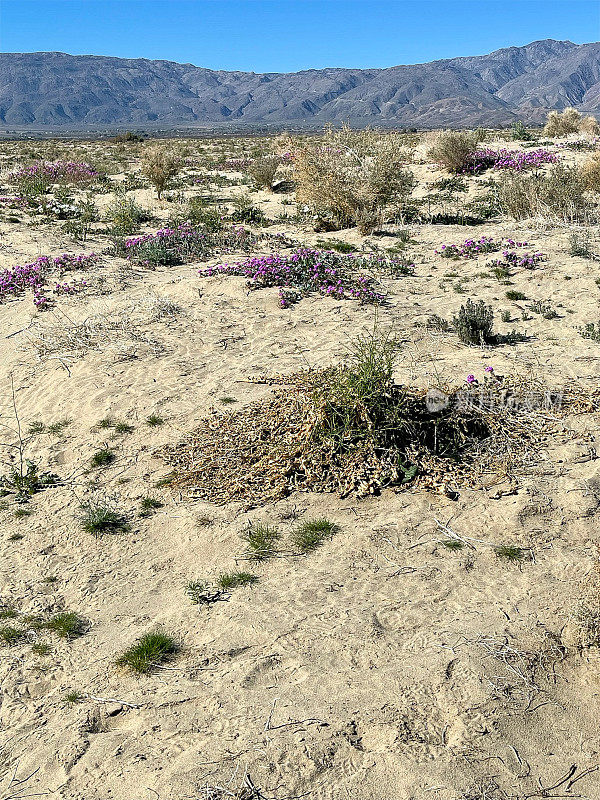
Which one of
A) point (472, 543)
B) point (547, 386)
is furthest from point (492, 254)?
point (472, 543)

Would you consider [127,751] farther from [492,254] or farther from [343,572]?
[492,254]

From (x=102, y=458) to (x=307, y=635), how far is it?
3.07 m

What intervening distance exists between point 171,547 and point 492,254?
8.59 m

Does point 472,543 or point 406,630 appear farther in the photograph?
point 472,543

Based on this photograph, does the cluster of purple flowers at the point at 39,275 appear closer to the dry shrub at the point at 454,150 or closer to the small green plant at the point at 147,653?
the small green plant at the point at 147,653

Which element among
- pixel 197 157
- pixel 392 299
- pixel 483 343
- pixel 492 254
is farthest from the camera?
pixel 197 157

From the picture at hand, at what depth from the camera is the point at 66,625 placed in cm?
416

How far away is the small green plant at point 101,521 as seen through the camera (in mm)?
5148

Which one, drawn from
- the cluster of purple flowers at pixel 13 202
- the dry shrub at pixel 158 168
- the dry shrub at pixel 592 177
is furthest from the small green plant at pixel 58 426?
the cluster of purple flowers at pixel 13 202

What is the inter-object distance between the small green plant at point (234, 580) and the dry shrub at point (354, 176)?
10147mm

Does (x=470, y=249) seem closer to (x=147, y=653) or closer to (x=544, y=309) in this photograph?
(x=544, y=309)

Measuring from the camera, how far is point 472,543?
177 inches

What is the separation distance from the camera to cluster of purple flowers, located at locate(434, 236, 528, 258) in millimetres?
11547

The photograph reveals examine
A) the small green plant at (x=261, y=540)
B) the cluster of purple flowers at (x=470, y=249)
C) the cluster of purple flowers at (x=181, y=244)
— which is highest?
the cluster of purple flowers at (x=181, y=244)
